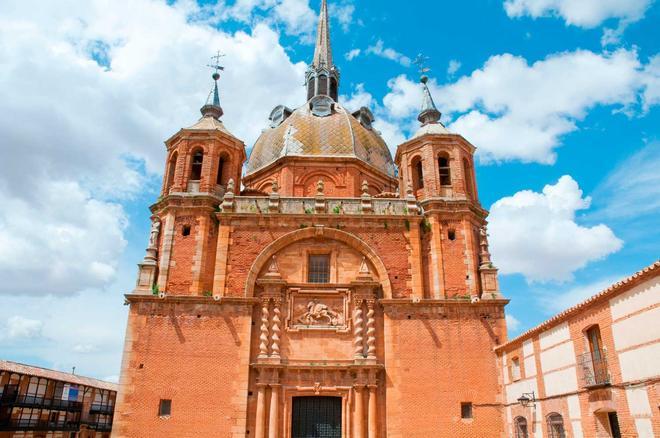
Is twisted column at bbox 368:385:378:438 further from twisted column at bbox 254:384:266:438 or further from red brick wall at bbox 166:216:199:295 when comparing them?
red brick wall at bbox 166:216:199:295

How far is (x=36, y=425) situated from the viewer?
37969mm

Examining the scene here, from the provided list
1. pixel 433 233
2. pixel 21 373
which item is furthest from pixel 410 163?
pixel 21 373

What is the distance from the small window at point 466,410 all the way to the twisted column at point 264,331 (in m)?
7.28

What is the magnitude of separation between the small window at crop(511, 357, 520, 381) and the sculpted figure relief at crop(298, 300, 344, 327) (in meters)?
6.23

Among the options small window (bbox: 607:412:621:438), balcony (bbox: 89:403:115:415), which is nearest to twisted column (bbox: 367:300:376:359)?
small window (bbox: 607:412:621:438)

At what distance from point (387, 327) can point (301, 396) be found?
403 cm

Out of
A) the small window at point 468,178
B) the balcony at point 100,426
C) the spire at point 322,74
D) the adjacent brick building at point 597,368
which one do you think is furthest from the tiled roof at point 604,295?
the balcony at point 100,426

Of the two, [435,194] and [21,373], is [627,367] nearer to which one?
[435,194]

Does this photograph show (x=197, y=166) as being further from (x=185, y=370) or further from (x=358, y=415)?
(x=358, y=415)

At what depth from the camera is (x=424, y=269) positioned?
20.7 metres

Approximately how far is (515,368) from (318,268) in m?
8.16

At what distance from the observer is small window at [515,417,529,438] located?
16.7 meters

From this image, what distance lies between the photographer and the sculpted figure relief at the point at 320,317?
19578mm

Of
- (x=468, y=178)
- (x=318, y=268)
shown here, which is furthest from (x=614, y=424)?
(x=468, y=178)
